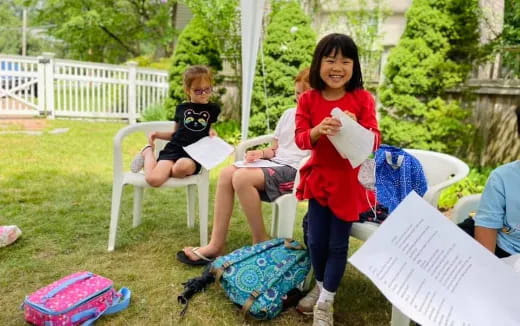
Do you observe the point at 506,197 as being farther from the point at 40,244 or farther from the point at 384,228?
the point at 40,244

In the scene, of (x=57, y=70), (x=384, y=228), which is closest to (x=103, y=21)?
(x=57, y=70)

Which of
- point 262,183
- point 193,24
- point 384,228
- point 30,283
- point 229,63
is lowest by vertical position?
point 30,283

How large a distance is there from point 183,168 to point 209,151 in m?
0.19

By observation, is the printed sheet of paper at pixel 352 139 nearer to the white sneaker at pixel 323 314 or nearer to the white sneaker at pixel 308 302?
the white sneaker at pixel 323 314

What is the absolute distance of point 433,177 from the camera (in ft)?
7.38

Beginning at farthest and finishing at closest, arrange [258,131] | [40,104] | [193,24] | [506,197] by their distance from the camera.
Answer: [40,104] < [193,24] < [258,131] < [506,197]

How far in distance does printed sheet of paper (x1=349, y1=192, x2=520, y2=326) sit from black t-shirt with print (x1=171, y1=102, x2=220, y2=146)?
1900 millimetres

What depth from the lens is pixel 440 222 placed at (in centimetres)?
107

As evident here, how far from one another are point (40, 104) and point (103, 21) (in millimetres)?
5323

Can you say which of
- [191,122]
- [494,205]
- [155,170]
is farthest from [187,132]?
[494,205]

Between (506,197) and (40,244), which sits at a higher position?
(506,197)

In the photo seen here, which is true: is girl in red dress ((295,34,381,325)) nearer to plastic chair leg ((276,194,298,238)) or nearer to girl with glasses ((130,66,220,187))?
plastic chair leg ((276,194,298,238))

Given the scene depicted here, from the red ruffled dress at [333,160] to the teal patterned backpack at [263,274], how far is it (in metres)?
0.43

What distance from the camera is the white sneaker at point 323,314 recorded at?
6.05 ft
